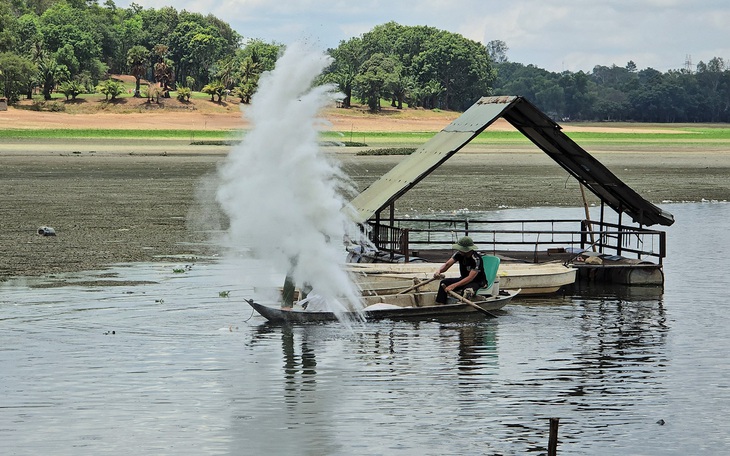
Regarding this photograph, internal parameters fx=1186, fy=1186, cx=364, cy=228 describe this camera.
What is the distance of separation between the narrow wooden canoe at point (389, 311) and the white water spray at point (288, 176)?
83 centimetres

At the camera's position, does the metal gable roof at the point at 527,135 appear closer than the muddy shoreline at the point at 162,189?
Yes

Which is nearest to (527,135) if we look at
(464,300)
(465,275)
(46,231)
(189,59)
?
(465,275)

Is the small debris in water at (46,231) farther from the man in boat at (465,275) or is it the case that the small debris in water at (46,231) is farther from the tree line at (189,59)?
the tree line at (189,59)

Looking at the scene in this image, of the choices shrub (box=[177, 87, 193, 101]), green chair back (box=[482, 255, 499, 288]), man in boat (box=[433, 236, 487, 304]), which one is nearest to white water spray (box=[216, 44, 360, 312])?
man in boat (box=[433, 236, 487, 304])

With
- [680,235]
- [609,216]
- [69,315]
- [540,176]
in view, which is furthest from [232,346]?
[540,176]

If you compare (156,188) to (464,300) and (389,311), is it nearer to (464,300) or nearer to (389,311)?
(389,311)

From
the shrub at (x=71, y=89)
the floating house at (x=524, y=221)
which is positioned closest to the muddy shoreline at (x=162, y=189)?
the floating house at (x=524, y=221)

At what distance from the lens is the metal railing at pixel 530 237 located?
28766 mm

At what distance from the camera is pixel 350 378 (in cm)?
1862

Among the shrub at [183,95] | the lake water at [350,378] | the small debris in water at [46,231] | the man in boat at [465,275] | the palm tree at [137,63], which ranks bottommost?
the lake water at [350,378]

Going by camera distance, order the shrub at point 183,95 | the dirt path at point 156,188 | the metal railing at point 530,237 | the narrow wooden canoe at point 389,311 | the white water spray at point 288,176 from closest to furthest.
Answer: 1. the white water spray at point 288,176
2. the narrow wooden canoe at point 389,311
3. the metal railing at point 530,237
4. the dirt path at point 156,188
5. the shrub at point 183,95

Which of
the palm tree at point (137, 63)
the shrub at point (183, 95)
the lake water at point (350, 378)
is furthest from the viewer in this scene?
the palm tree at point (137, 63)

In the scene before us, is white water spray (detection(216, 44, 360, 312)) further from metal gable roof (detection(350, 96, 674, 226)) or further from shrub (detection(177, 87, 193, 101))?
shrub (detection(177, 87, 193, 101))

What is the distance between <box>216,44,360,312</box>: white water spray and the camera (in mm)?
21047
